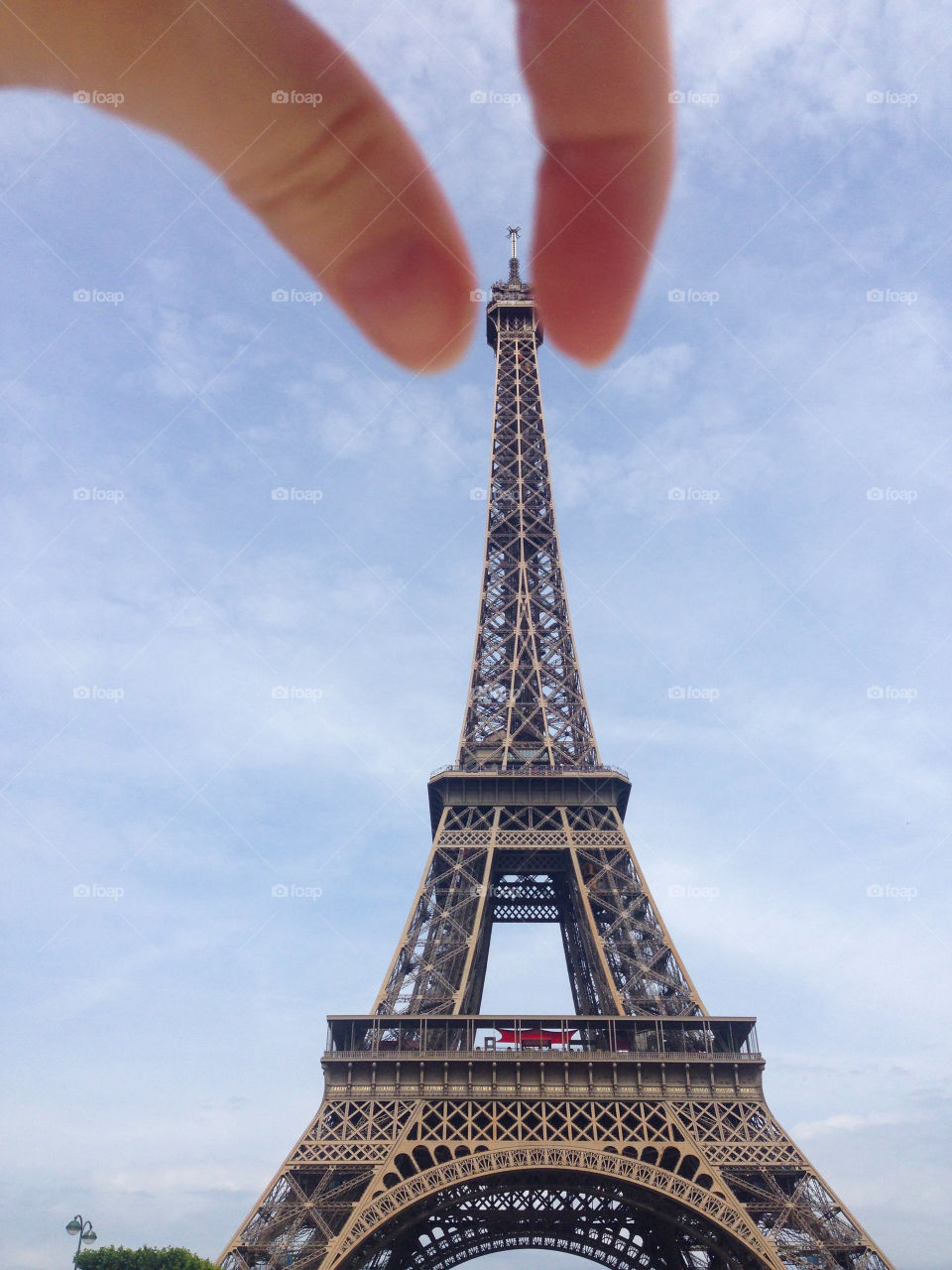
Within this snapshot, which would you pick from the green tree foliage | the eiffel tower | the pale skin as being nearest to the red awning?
the eiffel tower

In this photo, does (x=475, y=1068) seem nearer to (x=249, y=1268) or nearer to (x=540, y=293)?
(x=249, y=1268)

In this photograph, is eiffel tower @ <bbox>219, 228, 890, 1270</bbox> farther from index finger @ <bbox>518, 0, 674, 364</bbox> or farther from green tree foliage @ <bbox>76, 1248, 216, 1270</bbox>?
index finger @ <bbox>518, 0, 674, 364</bbox>

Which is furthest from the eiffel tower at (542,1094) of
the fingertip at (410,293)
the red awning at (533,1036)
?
the fingertip at (410,293)

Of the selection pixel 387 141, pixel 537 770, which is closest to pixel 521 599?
pixel 537 770

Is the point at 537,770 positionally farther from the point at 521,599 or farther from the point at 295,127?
the point at 295,127

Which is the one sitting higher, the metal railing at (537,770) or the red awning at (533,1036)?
the metal railing at (537,770)

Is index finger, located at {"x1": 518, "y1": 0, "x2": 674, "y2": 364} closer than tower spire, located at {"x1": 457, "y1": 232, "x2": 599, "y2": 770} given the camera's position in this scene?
Yes

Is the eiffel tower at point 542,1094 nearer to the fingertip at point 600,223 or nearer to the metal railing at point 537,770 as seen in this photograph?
the metal railing at point 537,770
